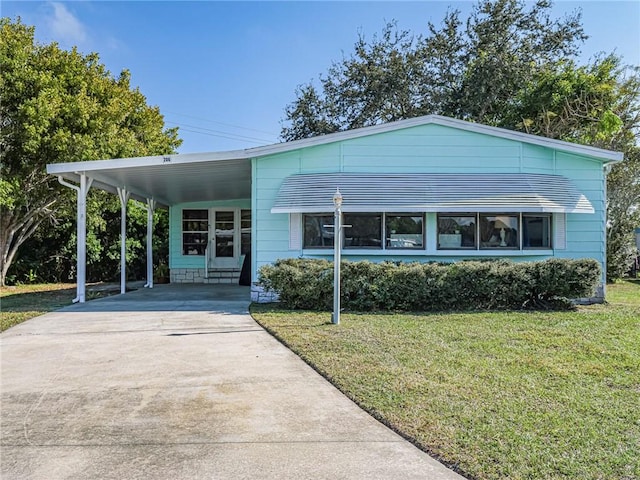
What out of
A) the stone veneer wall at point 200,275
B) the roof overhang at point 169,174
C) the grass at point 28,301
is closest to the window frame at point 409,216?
the roof overhang at point 169,174

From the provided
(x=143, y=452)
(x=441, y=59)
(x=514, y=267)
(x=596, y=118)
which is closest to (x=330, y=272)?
(x=514, y=267)

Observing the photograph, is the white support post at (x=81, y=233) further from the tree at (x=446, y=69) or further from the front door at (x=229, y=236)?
the tree at (x=446, y=69)

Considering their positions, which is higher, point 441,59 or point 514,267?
point 441,59

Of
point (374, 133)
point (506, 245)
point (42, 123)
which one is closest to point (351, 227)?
point (374, 133)

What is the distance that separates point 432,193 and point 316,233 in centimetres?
246

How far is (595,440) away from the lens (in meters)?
2.94

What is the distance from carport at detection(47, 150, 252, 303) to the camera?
901 cm

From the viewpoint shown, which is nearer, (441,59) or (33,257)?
(33,257)

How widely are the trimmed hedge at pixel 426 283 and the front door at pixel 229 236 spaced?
7384 millimetres

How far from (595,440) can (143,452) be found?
9.26 ft

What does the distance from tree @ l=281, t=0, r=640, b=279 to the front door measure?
28.7 feet

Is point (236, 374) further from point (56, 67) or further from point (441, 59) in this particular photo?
point (441, 59)

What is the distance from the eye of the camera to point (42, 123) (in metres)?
11.3

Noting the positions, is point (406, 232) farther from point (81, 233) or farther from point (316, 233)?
point (81, 233)
